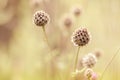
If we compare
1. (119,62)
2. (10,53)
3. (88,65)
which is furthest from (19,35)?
(88,65)

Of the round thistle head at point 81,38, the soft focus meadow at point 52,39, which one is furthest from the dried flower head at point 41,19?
the soft focus meadow at point 52,39

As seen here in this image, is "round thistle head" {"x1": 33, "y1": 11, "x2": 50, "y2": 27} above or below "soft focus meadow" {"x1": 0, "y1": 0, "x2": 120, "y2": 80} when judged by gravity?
above

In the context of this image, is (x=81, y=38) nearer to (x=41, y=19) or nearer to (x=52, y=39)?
(x=41, y=19)

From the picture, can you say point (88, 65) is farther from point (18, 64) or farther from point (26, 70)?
point (18, 64)

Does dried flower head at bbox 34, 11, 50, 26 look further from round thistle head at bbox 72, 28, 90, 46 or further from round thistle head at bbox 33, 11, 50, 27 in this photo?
round thistle head at bbox 72, 28, 90, 46

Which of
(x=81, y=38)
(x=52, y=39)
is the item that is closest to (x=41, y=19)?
(x=81, y=38)

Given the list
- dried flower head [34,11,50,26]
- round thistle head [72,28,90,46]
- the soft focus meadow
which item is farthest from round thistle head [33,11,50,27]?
the soft focus meadow
